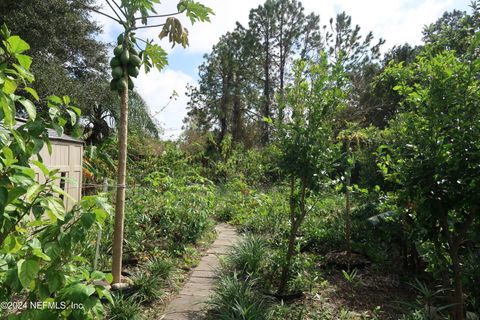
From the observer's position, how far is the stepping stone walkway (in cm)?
317

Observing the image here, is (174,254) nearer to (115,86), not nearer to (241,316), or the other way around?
(241,316)

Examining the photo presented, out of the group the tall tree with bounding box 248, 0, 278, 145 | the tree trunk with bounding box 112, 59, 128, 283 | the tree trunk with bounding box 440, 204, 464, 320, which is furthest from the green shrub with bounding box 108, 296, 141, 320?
the tall tree with bounding box 248, 0, 278, 145

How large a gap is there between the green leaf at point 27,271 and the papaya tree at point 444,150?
245cm

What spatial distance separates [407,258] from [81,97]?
11461 millimetres

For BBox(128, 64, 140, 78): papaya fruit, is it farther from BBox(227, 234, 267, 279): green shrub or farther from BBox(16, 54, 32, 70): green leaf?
BBox(227, 234, 267, 279): green shrub

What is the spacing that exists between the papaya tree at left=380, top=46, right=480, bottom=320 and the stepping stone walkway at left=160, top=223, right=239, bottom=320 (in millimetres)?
2166

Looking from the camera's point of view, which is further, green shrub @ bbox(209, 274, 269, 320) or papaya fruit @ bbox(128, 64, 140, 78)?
papaya fruit @ bbox(128, 64, 140, 78)

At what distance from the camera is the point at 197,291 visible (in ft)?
12.2

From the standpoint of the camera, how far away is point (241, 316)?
2945mm

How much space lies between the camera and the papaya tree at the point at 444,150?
7.71 ft

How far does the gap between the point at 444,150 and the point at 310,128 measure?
1.28m

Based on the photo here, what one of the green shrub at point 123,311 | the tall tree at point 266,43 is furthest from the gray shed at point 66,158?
the tall tree at point 266,43

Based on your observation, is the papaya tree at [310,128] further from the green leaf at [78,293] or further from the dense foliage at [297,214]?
the green leaf at [78,293]

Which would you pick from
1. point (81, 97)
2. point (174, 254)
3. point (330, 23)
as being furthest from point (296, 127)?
point (330, 23)
